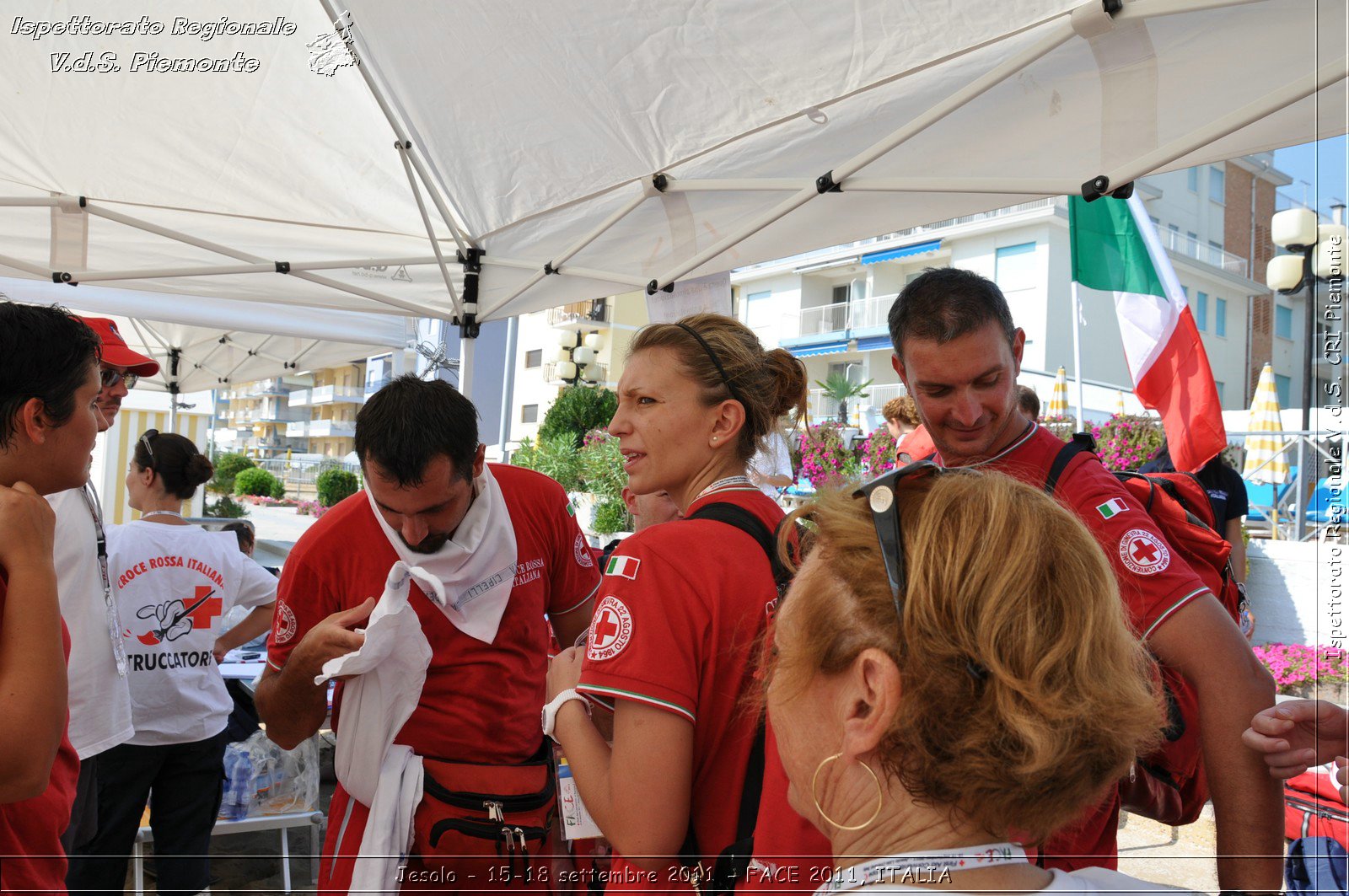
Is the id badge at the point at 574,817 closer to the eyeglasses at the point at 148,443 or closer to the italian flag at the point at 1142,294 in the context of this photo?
the eyeglasses at the point at 148,443

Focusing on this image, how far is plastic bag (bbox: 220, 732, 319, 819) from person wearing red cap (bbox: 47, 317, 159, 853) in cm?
177

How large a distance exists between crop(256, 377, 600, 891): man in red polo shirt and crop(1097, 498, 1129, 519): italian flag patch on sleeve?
1.42 metres

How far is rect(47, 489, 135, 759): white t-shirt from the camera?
2.55 m

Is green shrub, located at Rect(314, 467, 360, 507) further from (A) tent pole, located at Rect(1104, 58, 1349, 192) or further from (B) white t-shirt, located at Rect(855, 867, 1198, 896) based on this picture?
(B) white t-shirt, located at Rect(855, 867, 1198, 896)

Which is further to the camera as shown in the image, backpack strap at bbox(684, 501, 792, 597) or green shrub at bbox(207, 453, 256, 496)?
green shrub at bbox(207, 453, 256, 496)

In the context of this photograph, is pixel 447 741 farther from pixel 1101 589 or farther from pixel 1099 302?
pixel 1099 302

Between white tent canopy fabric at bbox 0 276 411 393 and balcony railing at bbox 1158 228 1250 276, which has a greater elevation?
balcony railing at bbox 1158 228 1250 276

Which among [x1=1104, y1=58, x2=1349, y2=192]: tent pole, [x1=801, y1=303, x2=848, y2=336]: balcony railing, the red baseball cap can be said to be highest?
[x1=801, y1=303, x2=848, y2=336]: balcony railing

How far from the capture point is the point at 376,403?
7.13 feet

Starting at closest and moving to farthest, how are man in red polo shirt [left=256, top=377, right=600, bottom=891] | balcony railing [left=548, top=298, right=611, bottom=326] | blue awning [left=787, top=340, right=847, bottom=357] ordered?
man in red polo shirt [left=256, top=377, right=600, bottom=891], blue awning [left=787, top=340, right=847, bottom=357], balcony railing [left=548, top=298, right=611, bottom=326]

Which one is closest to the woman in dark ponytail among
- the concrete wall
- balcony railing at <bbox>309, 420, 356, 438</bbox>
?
the concrete wall

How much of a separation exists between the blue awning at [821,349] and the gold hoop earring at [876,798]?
3552 cm

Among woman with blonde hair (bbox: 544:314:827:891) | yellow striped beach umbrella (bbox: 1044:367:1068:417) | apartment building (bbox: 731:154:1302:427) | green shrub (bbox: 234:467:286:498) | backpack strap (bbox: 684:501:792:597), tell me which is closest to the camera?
woman with blonde hair (bbox: 544:314:827:891)

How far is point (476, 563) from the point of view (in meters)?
2.27
